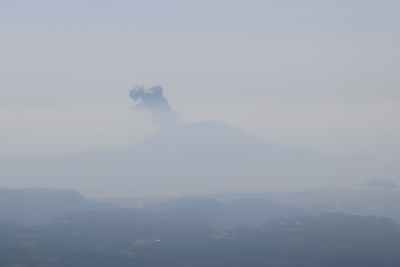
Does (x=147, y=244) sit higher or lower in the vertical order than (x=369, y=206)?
lower

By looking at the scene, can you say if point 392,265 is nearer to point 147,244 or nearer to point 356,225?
point 356,225

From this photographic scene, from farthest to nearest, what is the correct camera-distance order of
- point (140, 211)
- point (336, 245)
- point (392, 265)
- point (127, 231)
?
point (140, 211) < point (127, 231) < point (336, 245) < point (392, 265)

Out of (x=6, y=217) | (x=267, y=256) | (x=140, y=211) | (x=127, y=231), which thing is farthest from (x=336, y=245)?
(x=6, y=217)

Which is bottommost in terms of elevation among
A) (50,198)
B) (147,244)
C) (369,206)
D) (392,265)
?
(392,265)

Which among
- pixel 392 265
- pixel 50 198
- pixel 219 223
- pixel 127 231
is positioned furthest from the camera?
pixel 50 198

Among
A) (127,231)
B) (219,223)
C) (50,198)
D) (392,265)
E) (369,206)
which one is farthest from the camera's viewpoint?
(369,206)

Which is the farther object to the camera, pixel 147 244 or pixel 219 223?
pixel 219 223

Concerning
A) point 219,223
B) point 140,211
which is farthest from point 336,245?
point 140,211

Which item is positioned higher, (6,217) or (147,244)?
(6,217)

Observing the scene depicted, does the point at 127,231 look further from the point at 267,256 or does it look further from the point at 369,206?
the point at 369,206

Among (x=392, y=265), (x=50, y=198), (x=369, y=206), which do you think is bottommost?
(x=392, y=265)
